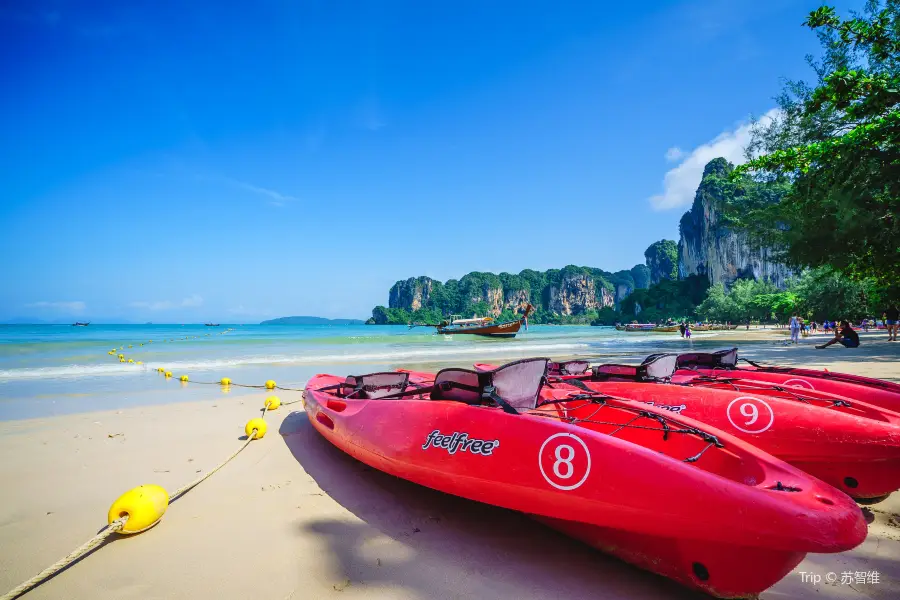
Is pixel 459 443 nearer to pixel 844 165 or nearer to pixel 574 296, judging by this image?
pixel 844 165

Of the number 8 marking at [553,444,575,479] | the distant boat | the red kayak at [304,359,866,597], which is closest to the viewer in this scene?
the red kayak at [304,359,866,597]

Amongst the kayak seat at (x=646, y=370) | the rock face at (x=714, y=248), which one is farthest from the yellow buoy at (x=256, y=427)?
the rock face at (x=714, y=248)

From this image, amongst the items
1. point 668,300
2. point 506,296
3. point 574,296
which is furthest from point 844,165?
point 574,296

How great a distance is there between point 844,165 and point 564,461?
8724 millimetres

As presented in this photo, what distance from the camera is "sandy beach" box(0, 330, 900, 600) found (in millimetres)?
2318

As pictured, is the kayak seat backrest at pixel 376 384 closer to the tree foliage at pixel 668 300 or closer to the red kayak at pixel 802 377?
the red kayak at pixel 802 377

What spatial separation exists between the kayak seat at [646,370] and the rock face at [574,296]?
528ft

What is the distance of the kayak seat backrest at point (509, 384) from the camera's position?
11.1ft

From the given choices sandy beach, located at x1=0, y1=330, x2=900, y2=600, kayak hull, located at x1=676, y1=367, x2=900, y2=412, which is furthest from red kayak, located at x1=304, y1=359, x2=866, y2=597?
kayak hull, located at x1=676, y1=367, x2=900, y2=412

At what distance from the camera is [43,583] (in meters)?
2.42

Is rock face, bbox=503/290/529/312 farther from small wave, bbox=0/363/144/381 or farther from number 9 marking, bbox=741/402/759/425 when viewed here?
number 9 marking, bbox=741/402/759/425

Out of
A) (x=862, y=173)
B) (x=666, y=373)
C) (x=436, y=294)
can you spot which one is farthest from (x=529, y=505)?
(x=436, y=294)

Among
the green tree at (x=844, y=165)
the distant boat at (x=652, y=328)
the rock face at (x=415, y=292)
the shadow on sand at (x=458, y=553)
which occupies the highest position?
the rock face at (x=415, y=292)

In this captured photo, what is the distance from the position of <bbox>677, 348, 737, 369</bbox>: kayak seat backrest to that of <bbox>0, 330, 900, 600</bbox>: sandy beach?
254 cm
